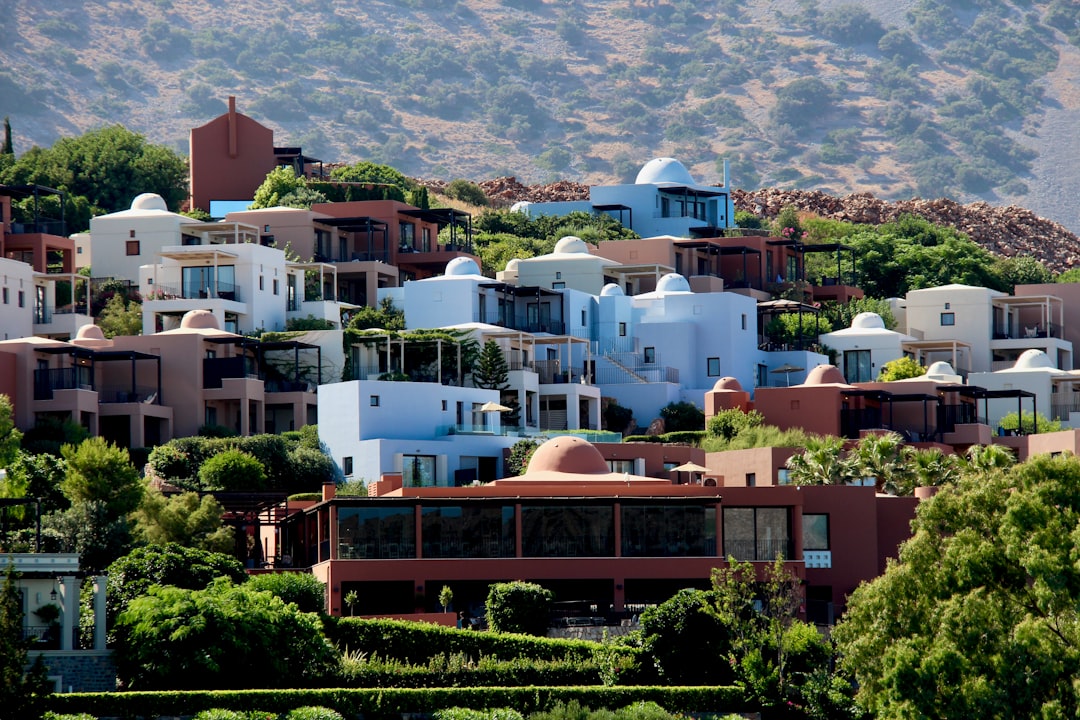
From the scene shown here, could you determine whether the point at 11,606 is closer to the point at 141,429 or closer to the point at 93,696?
the point at 93,696

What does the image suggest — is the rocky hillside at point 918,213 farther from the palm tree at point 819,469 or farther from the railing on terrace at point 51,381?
the palm tree at point 819,469

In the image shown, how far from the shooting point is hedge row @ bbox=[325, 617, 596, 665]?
2224 inches

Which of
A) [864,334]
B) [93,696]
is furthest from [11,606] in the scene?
[864,334]

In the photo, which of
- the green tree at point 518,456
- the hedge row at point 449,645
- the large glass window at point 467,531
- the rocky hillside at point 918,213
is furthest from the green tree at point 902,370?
the rocky hillside at point 918,213

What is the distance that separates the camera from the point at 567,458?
68.6 m

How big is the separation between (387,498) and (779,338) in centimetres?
4578

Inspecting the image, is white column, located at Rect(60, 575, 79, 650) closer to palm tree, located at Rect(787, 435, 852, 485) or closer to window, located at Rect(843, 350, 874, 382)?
palm tree, located at Rect(787, 435, 852, 485)

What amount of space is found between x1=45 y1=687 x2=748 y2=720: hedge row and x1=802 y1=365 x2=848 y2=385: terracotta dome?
38028 mm

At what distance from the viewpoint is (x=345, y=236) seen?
109 meters

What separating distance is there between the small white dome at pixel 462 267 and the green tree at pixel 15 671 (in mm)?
51345

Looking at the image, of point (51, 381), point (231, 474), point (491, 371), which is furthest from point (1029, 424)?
point (51, 381)

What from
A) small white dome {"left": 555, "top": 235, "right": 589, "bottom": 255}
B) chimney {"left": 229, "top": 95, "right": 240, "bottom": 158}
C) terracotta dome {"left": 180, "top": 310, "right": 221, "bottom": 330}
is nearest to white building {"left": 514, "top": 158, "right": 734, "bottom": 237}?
small white dome {"left": 555, "top": 235, "right": 589, "bottom": 255}

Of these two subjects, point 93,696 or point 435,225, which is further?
point 435,225

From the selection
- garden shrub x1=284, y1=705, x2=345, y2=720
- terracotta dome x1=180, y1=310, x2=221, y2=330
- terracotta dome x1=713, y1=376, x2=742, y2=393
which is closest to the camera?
garden shrub x1=284, y1=705, x2=345, y2=720
